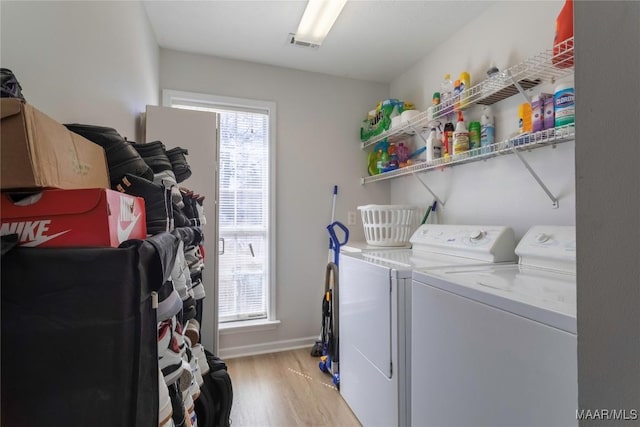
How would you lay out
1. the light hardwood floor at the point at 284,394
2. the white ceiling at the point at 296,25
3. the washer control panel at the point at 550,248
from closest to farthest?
the washer control panel at the point at 550,248
the light hardwood floor at the point at 284,394
the white ceiling at the point at 296,25

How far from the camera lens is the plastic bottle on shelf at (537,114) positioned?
1.44 m

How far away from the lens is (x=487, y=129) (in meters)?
1.83

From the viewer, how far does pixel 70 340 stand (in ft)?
1.53

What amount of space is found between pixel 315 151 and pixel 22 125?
7.98ft

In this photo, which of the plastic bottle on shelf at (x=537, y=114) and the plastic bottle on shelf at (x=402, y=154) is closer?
the plastic bottle on shelf at (x=537, y=114)

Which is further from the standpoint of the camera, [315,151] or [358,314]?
[315,151]

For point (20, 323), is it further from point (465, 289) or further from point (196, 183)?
point (196, 183)

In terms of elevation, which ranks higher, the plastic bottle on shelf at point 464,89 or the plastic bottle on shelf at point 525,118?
the plastic bottle on shelf at point 464,89

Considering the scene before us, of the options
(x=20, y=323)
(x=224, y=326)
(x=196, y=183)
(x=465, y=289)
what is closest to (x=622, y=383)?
(x=465, y=289)

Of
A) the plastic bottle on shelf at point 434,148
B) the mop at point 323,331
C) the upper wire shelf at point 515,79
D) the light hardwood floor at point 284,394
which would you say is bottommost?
the light hardwood floor at point 284,394

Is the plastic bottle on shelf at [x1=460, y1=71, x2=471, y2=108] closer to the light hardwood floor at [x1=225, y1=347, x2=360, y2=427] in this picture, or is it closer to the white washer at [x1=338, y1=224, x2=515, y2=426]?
the white washer at [x1=338, y1=224, x2=515, y2=426]

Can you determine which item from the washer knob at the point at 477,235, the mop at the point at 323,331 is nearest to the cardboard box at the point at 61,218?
the washer knob at the point at 477,235

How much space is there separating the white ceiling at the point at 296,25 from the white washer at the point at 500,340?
1.59 metres

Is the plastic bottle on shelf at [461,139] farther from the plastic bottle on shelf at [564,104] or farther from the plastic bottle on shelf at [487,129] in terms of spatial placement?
the plastic bottle on shelf at [564,104]
